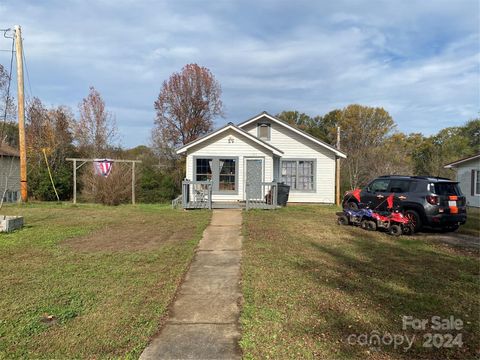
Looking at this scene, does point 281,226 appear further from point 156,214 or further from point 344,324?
point 344,324

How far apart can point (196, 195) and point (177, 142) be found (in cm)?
2202

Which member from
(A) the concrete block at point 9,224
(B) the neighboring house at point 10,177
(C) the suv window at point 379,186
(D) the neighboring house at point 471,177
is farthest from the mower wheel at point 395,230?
(B) the neighboring house at point 10,177

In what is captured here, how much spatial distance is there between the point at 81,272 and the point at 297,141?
14.8 m

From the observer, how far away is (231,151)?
16.6 meters

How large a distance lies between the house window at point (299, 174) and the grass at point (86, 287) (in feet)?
33.2

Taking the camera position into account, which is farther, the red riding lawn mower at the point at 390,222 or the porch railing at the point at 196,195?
the porch railing at the point at 196,195

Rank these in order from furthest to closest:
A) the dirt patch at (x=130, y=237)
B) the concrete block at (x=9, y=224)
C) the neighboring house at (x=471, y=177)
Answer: the neighboring house at (x=471, y=177) < the concrete block at (x=9, y=224) < the dirt patch at (x=130, y=237)

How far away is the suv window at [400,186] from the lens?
1043cm

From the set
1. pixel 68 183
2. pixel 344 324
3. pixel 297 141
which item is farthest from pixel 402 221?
pixel 68 183

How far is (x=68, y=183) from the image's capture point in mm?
25062

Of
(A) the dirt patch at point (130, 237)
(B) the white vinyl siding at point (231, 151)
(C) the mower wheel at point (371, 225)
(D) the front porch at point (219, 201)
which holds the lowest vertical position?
(A) the dirt patch at point (130, 237)

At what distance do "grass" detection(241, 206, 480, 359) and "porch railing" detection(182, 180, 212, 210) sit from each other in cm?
624

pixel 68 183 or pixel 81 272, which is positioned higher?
pixel 68 183

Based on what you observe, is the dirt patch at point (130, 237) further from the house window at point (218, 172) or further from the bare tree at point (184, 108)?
the bare tree at point (184, 108)
